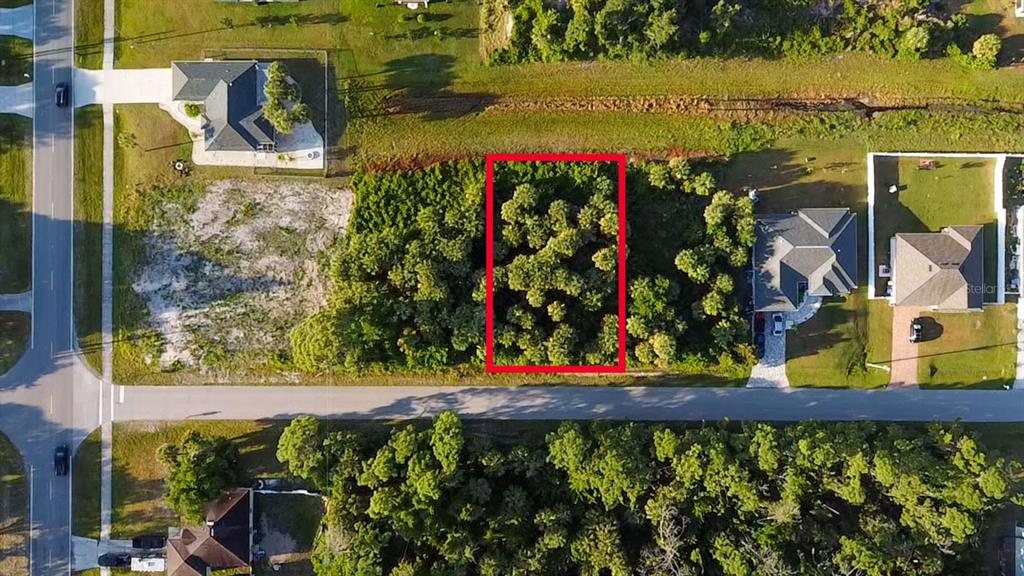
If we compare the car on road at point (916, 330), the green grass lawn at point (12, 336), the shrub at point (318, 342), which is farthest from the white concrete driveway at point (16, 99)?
the car on road at point (916, 330)

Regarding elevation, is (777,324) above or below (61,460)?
above

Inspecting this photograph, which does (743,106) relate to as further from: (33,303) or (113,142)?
(33,303)

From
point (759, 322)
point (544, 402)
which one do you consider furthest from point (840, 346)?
point (544, 402)

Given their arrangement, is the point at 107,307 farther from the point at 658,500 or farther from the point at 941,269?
the point at 941,269

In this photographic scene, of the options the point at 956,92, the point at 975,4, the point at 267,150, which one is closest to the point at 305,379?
the point at 267,150

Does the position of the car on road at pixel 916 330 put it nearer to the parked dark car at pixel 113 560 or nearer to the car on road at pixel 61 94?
the parked dark car at pixel 113 560

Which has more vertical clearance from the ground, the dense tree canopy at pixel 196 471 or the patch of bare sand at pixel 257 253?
the patch of bare sand at pixel 257 253

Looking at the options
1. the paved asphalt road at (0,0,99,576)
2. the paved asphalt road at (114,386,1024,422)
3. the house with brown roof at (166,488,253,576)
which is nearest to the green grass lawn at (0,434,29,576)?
the paved asphalt road at (0,0,99,576)
